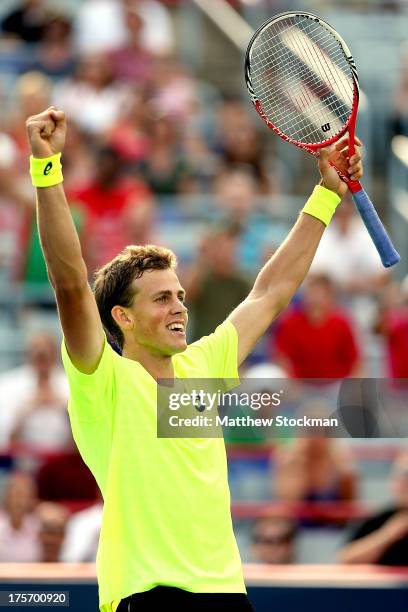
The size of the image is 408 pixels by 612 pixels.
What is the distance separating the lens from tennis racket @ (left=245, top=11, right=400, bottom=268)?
14.2ft

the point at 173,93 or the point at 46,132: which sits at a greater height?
the point at 46,132

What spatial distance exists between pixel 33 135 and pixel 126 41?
715 centimetres

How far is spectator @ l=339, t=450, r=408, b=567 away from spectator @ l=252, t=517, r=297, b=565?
26 cm

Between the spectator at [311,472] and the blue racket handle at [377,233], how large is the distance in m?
2.83

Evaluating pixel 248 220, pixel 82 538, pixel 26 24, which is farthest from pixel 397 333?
pixel 26 24

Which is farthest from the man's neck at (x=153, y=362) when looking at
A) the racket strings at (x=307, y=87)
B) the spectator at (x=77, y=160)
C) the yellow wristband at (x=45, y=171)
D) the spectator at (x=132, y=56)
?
the spectator at (x=132, y=56)

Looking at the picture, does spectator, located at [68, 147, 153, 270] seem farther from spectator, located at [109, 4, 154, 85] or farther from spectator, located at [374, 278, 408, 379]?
spectator, located at [374, 278, 408, 379]

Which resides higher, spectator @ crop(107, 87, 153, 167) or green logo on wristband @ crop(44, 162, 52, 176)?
green logo on wristband @ crop(44, 162, 52, 176)

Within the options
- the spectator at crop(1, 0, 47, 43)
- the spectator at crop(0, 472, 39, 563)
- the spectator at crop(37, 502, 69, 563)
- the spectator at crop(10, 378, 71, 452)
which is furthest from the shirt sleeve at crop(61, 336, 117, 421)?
the spectator at crop(1, 0, 47, 43)

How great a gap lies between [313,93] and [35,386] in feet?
11.9

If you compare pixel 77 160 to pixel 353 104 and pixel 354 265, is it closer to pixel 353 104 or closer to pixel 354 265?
pixel 354 265

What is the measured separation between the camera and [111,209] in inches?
351

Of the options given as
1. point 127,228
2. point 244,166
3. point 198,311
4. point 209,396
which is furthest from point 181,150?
point 209,396

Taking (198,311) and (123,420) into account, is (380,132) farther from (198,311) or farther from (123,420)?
(123,420)
